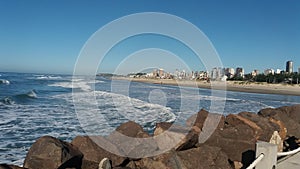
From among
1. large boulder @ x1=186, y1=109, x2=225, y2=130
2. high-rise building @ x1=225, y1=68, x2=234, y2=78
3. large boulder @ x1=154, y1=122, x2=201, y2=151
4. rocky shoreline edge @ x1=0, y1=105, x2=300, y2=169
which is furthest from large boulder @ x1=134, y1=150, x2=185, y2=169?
high-rise building @ x1=225, y1=68, x2=234, y2=78

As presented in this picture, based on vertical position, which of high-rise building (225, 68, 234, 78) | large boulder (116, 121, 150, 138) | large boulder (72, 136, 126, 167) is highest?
high-rise building (225, 68, 234, 78)

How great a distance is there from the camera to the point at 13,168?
3.69 metres

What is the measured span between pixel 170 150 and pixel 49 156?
6.13ft

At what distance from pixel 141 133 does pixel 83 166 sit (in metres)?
1.50

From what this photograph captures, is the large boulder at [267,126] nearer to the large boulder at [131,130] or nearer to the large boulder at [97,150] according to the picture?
the large boulder at [131,130]

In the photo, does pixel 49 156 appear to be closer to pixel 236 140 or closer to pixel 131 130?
pixel 131 130

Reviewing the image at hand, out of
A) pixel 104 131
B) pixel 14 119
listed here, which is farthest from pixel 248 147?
pixel 14 119

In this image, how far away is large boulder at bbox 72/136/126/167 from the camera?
4.95 m

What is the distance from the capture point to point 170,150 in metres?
4.71

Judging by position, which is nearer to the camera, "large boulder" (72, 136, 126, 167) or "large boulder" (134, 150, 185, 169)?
"large boulder" (134, 150, 185, 169)

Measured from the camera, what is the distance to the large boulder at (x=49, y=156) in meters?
4.24

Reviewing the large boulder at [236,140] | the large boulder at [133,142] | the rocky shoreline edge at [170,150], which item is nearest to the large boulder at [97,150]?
the rocky shoreline edge at [170,150]

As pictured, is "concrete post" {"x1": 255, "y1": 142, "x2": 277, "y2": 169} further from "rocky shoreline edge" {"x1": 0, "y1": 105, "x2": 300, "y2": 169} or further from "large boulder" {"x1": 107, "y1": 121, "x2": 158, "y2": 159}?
"large boulder" {"x1": 107, "y1": 121, "x2": 158, "y2": 159}

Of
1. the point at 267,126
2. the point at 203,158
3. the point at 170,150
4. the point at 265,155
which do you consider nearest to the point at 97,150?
the point at 170,150
